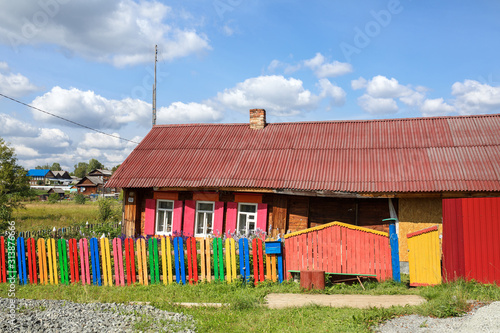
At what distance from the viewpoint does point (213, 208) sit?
14.3 meters

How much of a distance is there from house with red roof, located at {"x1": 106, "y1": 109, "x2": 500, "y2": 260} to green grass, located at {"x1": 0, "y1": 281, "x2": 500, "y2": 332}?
4.58m

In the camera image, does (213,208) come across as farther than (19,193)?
No

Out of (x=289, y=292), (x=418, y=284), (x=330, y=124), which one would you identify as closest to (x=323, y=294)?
(x=289, y=292)

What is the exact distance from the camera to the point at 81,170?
150 metres

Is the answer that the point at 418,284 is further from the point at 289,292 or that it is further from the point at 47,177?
the point at 47,177

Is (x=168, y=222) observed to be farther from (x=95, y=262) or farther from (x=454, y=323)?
(x=454, y=323)

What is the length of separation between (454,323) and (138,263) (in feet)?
23.6

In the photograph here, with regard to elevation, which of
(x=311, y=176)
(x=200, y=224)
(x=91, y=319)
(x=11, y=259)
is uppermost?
(x=311, y=176)

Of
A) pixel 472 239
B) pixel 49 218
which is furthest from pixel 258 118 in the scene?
pixel 49 218

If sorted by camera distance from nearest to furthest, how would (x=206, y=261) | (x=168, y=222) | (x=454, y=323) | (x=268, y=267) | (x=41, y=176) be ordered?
(x=454, y=323) → (x=268, y=267) → (x=206, y=261) → (x=168, y=222) → (x=41, y=176)

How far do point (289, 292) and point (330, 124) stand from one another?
399 inches

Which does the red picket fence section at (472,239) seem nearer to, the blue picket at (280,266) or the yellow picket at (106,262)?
the blue picket at (280,266)

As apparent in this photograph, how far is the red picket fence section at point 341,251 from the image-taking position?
853cm

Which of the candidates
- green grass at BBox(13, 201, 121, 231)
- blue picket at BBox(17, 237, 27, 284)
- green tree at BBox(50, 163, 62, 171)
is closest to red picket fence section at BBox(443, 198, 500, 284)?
blue picket at BBox(17, 237, 27, 284)
